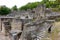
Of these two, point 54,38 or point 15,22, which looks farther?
point 15,22

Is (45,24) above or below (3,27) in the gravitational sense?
above

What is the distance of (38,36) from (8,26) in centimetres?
819

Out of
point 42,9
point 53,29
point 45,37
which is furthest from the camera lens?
point 42,9

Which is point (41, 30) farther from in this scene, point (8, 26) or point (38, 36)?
point (8, 26)

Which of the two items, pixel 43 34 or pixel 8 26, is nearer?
pixel 43 34

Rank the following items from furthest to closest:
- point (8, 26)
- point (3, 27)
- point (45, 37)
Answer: point (3, 27), point (8, 26), point (45, 37)

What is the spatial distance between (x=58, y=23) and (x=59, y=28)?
749mm

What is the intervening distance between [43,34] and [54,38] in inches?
13.5

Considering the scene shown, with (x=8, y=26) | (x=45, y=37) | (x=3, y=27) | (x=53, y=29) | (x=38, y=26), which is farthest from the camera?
(x=3, y=27)

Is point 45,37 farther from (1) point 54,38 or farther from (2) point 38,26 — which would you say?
(2) point 38,26

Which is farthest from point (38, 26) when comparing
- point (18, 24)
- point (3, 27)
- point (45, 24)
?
point (3, 27)

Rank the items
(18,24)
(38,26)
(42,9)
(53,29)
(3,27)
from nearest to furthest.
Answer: (53,29) < (38,26) < (18,24) < (3,27) < (42,9)

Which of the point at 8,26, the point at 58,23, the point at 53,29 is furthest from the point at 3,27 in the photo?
the point at 53,29

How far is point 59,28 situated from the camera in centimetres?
821
